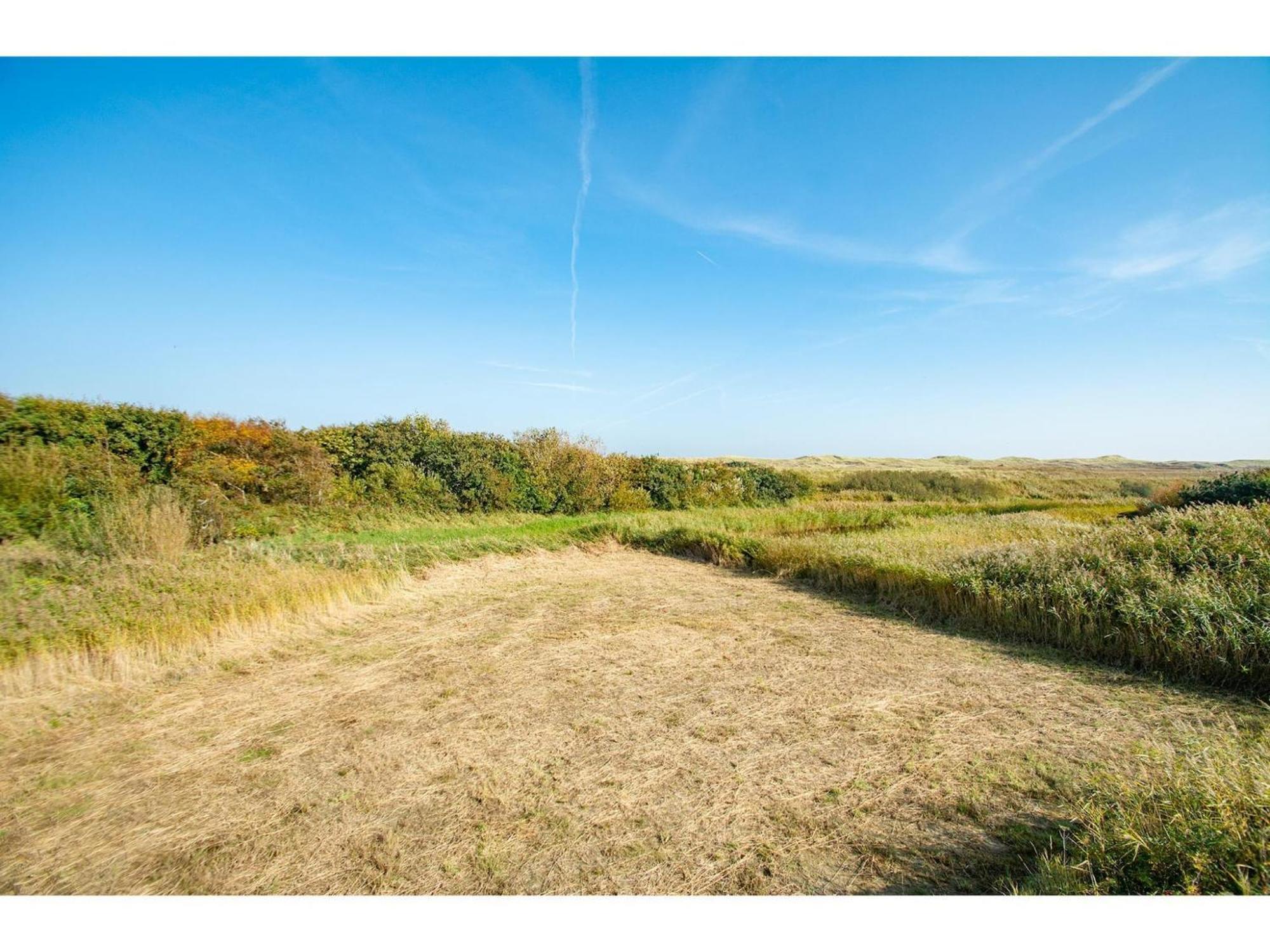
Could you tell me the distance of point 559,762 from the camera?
3.22m

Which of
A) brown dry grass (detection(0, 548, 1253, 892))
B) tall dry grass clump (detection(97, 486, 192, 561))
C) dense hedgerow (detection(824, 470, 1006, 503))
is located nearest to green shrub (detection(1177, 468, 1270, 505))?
brown dry grass (detection(0, 548, 1253, 892))

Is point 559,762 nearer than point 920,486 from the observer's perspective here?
Yes

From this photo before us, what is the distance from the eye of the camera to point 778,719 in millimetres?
3750

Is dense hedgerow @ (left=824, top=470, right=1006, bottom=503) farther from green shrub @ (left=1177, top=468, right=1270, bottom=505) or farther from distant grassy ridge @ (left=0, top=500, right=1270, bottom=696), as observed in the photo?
distant grassy ridge @ (left=0, top=500, right=1270, bottom=696)

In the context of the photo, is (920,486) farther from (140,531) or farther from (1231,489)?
(140,531)

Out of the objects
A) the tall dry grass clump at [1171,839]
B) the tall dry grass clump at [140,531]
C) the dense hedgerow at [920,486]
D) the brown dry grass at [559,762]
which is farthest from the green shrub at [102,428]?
the dense hedgerow at [920,486]

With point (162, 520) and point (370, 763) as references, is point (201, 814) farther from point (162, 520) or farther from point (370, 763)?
point (162, 520)

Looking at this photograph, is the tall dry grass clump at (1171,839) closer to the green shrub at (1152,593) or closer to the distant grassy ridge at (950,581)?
the green shrub at (1152,593)

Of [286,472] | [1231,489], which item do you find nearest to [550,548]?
[286,472]

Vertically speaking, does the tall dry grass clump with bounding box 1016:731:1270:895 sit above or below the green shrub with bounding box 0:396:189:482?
below

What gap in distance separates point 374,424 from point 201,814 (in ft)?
44.2

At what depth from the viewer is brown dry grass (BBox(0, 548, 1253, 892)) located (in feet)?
7.70

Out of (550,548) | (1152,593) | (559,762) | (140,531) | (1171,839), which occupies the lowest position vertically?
(559,762)

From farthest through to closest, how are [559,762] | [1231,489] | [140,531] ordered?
[1231,489] → [140,531] → [559,762]
